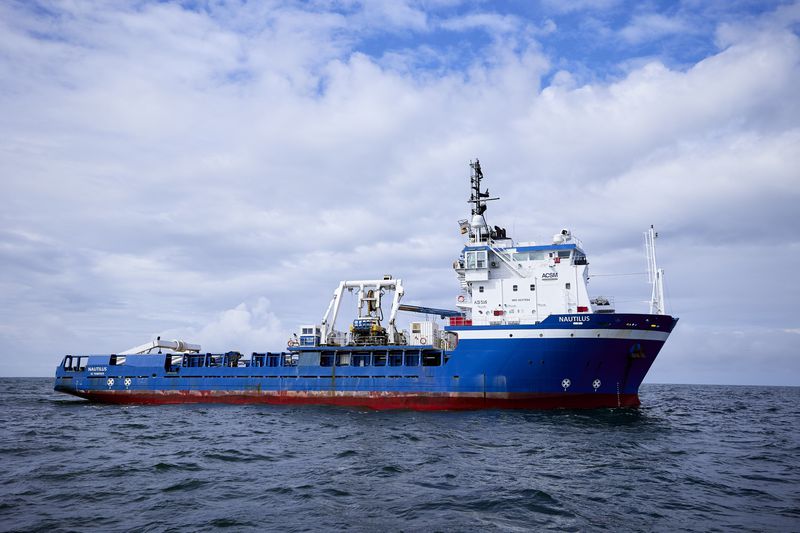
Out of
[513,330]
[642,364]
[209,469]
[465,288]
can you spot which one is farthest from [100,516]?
[642,364]

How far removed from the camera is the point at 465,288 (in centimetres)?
3203

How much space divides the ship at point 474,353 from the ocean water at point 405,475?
250 cm

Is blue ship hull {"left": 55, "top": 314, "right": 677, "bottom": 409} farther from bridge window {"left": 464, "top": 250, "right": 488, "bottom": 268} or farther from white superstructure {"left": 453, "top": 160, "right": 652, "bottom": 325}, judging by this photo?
bridge window {"left": 464, "top": 250, "right": 488, "bottom": 268}

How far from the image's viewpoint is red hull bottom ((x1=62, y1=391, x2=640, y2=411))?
27812 mm

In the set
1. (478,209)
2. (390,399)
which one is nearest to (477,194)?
(478,209)

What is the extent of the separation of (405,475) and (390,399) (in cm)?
1641

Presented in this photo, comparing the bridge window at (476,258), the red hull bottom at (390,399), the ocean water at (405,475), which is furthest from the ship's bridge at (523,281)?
the ocean water at (405,475)

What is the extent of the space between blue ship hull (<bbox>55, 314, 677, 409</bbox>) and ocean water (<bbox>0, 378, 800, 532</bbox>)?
2.15 m

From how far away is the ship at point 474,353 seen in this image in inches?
1088

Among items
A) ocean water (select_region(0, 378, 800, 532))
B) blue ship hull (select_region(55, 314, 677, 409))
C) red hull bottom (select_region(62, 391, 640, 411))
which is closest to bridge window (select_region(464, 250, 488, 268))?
blue ship hull (select_region(55, 314, 677, 409))

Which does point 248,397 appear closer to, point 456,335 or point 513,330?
point 456,335

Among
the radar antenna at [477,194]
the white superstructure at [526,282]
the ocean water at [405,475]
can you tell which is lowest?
the ocean water at [405,475]

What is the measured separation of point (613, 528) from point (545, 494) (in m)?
2.53

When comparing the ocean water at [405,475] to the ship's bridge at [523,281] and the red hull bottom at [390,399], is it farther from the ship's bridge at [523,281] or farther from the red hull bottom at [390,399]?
the ship's bridge at [523,281]
